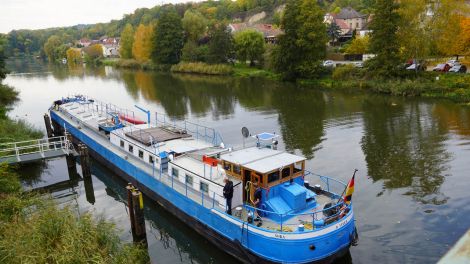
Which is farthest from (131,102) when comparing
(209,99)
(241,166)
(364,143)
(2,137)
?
(241,166)

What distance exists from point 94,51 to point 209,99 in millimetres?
123580

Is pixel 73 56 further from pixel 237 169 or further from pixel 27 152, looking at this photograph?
pixel 237 169

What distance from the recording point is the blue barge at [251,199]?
53.3 feet

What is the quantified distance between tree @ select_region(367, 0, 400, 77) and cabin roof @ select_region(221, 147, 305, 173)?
4596 centimetres

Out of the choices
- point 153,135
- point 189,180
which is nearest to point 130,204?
point 189,180

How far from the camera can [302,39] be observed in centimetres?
6962

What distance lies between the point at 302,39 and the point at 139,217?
56.9 m

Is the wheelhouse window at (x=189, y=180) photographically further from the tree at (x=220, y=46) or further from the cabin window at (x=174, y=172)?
the tree at (x=220, y=46)

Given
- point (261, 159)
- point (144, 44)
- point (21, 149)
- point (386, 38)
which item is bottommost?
point (21, 149)

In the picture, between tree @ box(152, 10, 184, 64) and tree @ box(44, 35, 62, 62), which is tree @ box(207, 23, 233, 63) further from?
tree @ box(44, 35, 62, 62)

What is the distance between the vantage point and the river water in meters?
→ 19.4

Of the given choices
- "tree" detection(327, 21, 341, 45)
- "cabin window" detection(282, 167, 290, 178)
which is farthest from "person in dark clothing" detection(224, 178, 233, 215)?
"tree" detection(327, 21, 341, 45)

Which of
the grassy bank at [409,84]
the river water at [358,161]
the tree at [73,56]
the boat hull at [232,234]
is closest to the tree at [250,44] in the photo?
the grassy bank at [409,84]

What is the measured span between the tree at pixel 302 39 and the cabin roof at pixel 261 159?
53.2 m
